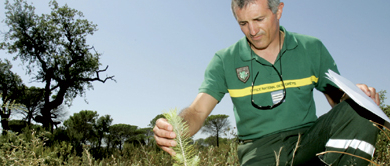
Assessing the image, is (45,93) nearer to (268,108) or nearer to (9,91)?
(9,91)

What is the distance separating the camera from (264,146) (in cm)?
252

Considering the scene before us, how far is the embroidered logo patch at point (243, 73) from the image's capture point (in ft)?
9.16

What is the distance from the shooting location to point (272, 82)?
8.98 ft

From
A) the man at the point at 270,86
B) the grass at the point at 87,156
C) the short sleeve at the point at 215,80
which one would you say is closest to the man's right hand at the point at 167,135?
the grass at the point at 87,156

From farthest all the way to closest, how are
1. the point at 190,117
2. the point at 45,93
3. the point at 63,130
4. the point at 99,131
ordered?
the point at 45,93 → the point at 99,131 → the point at 63,130 → the point at 190,117

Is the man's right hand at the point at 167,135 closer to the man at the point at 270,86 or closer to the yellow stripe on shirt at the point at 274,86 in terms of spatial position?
the man at the point at 270,86

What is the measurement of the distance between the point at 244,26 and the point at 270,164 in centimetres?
127

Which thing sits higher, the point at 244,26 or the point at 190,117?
the point at 244,26

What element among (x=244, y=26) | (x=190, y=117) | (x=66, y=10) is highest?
(x=66, y=10)

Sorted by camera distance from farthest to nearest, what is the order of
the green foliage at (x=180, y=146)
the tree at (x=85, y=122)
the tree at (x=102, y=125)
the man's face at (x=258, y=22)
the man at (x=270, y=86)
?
1. the tree at (x=102, y=125)
2. the tree at (x=85, y=122)
3. the man's face at (x=258, y=22)
4. the man at (x=270, y=86)
5. the green foliage at (x=180, y=146)

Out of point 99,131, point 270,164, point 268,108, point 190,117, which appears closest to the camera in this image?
point 190,117

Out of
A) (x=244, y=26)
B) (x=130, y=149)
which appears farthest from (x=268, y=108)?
(x=130, y=149)

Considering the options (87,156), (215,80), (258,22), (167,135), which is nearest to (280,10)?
(258,22)

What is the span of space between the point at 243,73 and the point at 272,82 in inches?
11.7
